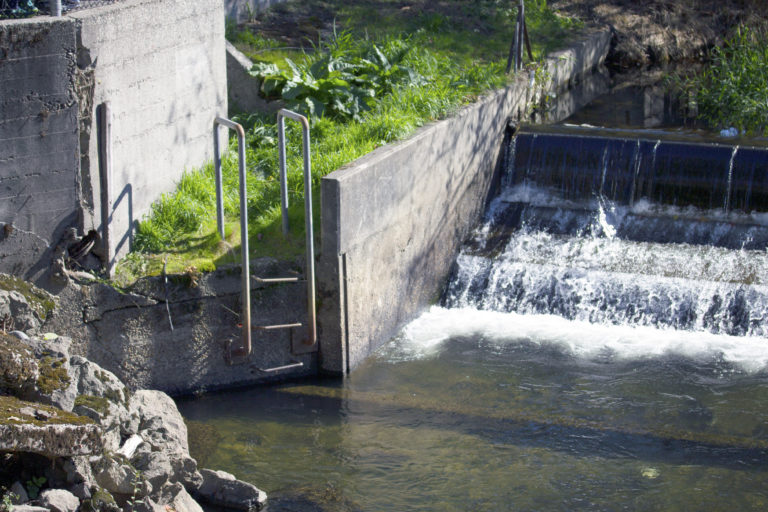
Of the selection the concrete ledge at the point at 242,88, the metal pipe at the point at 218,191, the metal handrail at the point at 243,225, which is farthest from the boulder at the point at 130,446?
the concrete ledge at the point at 242,88

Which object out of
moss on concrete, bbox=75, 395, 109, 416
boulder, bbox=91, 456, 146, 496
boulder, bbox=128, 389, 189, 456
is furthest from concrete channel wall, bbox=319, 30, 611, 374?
boulder, bbox=91, 456, 146, 496

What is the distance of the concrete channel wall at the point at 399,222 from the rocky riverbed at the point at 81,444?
2.01 meters

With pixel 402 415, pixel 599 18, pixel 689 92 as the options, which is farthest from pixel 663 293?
pixel 599 18

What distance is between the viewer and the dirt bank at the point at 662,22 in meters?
17.1

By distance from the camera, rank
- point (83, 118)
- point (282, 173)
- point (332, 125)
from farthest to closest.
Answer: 1. point (332, 125)
2. point (282, 173)
3. point (83, 118)

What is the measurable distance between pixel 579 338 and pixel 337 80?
378 centimetres

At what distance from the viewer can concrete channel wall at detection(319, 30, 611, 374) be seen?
843 cm

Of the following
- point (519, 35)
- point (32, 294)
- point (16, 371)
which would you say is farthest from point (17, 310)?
point (519, 35)

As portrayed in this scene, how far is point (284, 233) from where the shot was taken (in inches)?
337

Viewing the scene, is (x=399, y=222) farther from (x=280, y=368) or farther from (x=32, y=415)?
(x=32, y=415)

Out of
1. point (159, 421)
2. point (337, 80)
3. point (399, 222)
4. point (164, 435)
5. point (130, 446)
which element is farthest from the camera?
point (337, 80)

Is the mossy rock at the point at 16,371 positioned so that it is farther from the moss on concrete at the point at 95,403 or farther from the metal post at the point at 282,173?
the metal post at the point at 282,173

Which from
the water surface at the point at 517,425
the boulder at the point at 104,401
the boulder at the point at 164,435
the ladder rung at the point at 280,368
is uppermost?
the boulder at the point at 104,401

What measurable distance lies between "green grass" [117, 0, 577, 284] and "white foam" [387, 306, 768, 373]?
168 centimetres
